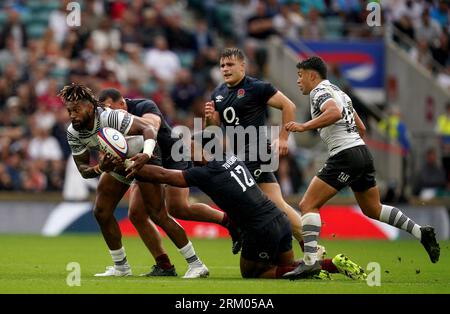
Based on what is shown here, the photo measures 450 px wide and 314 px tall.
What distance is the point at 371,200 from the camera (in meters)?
12.3

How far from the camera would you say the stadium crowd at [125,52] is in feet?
71.6

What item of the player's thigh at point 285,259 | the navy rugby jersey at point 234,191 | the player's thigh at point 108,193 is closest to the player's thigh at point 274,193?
the player's thigh at point 285,259

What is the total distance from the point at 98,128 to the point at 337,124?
101 inches

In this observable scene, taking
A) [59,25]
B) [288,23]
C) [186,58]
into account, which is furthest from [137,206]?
[288,23]

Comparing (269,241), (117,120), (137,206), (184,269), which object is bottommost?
(184,269)

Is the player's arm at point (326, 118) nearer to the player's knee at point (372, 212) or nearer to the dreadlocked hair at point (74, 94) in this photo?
the player's knee at point (372, 212)

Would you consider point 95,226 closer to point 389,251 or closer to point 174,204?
point 389,251

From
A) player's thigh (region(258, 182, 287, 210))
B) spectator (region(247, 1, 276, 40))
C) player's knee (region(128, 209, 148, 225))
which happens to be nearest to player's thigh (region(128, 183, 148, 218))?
player's knee (region(128, 209, 148, 225))

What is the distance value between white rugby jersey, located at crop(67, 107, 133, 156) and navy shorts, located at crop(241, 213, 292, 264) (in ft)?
5.61

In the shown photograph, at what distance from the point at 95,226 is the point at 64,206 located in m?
0.82

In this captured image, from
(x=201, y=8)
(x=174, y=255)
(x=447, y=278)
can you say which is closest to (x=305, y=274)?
(x=447, y=278)

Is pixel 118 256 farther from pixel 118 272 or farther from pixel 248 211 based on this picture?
pixel 248 211

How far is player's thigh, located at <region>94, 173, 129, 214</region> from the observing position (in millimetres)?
12117

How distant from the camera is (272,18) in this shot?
82.0 ft
